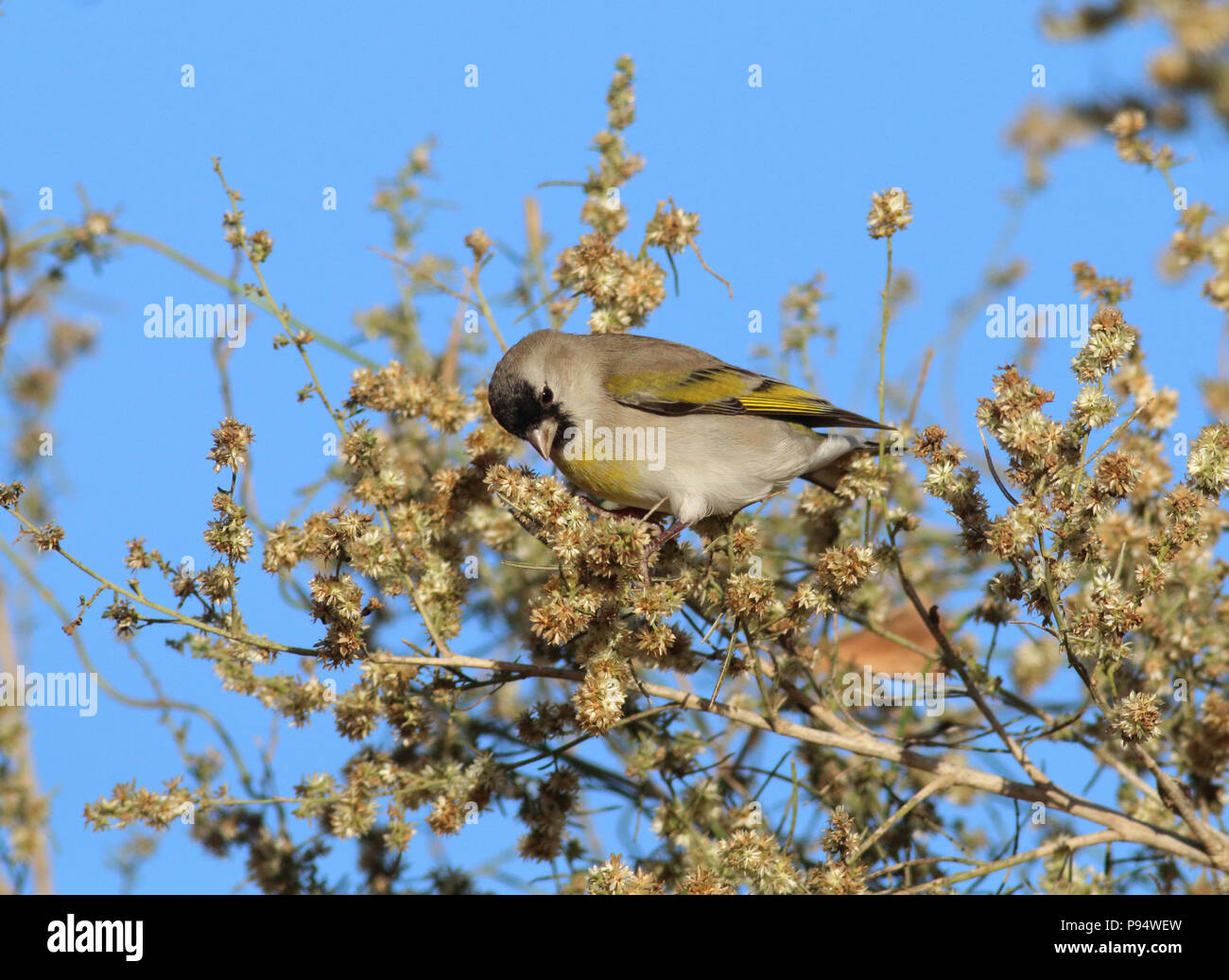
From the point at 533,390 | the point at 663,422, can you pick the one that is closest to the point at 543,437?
the point at 533,390

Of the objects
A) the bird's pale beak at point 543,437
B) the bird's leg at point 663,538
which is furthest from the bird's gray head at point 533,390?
the bird's leg at point 663,538

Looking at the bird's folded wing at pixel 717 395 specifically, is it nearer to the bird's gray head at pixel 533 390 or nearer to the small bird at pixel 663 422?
the small bird at pixel 663 422

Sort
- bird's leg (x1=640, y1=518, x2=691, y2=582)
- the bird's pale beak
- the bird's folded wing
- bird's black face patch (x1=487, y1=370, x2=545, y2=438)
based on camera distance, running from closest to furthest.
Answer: bird's leg (x1=640, y1=518, x2=691, y2=582) < bird's black face patch (x1=487, y1=370, x2=545, y2=438) < the bird's pale beak < the bird's folded wing

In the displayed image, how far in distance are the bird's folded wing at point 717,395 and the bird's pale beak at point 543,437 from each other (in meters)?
→ 0.35

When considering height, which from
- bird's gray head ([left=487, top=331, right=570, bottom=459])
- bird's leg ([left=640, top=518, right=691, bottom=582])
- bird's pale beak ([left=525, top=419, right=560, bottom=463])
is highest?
bird's gray head ([left=487, top=331, right=570, bottom=459])

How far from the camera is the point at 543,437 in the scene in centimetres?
356

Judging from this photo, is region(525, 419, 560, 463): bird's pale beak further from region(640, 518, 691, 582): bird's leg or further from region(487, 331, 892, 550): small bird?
region(640, 518, 691, 582): bird's leg

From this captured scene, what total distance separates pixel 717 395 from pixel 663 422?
0.23 meters

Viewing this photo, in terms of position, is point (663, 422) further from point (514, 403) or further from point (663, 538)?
point (663, 538)

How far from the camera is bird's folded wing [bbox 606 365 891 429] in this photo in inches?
147

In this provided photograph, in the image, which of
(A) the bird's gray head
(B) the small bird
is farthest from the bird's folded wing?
(A) the bird's gray head

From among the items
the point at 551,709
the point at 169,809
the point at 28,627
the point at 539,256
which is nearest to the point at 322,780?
the point at 169,809

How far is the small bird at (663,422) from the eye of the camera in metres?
3.46
